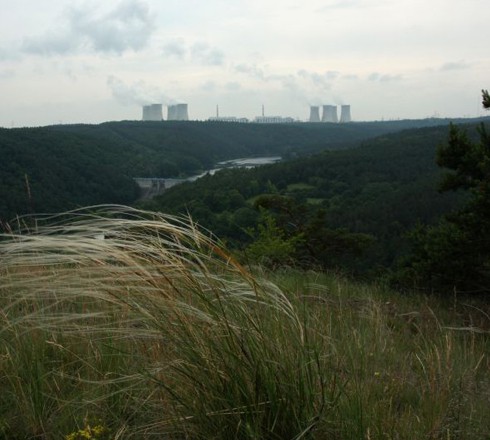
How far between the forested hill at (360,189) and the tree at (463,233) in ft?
22.9

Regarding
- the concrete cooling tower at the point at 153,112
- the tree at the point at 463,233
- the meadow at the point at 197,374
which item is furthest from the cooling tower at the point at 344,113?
the meadow at the point at 197,374

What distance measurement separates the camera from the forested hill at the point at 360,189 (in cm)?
3284

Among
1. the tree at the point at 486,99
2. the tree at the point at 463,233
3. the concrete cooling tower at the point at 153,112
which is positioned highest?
the concrete cooling tower at the point at 153,112

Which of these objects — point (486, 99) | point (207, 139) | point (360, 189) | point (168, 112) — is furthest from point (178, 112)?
point (486, 99)

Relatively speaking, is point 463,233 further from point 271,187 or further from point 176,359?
point 176,359

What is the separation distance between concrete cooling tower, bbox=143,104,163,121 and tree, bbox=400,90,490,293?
140857mm

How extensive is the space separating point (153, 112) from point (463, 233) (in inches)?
5661

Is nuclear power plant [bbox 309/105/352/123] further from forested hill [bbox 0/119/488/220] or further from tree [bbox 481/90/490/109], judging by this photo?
tree [bbox 481/90/490/109]

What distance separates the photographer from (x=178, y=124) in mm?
129375

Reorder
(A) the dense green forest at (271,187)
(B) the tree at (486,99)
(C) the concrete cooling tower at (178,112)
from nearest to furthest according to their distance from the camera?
(B) the tree at (486,99) → (A) the dense green forest at (271,187) → (C) the concrete cooling tower at (178,112)

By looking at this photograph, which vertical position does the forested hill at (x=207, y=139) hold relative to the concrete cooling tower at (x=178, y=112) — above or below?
below

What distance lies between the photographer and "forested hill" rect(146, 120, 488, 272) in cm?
3284

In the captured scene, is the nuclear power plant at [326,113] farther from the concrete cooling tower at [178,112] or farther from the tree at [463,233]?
the tree at [463,233]

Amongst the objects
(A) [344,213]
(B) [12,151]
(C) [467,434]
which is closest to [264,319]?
(C) [467,434]
